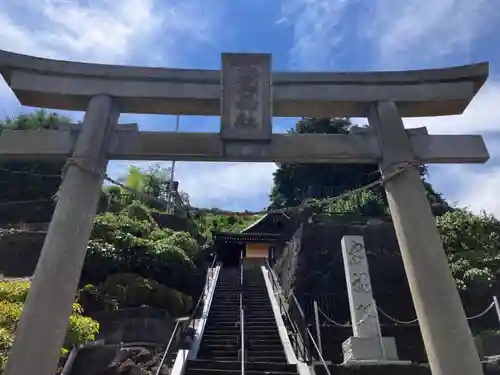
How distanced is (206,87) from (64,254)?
9.37ft

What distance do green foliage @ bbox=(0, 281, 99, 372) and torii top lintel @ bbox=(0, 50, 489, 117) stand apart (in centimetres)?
326

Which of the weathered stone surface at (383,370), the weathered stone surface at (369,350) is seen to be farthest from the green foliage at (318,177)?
the weathered stone surface at (383,370)

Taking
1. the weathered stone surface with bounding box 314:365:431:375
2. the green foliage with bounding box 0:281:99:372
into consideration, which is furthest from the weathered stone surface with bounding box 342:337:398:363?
the green foliage with bounding box 0:281:99:372

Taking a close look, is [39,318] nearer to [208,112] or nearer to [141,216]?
[208,112]

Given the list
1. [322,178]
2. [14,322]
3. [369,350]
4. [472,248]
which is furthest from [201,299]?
[322,178]

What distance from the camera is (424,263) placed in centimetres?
501

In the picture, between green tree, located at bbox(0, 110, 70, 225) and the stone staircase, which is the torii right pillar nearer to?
the stone staircase

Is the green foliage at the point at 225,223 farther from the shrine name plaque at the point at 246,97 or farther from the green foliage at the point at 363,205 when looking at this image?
the shrine name plaque at the point at 246,97

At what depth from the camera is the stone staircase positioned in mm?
9023

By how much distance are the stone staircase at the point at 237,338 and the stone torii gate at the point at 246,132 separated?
192 inches

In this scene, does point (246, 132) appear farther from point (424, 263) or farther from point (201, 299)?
point (201, 299)

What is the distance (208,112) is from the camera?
6.46 m

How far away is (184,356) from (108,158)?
491 centimetres

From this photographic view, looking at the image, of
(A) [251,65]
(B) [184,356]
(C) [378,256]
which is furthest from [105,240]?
(A) [251,65]
